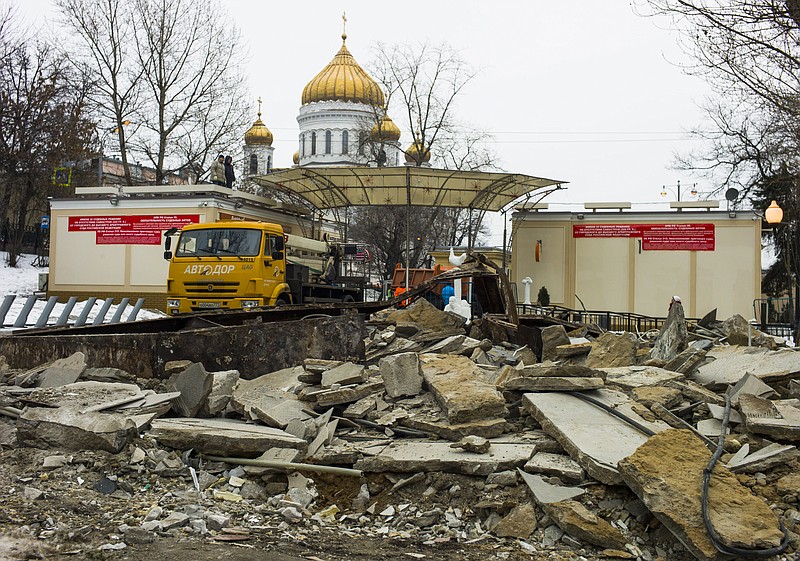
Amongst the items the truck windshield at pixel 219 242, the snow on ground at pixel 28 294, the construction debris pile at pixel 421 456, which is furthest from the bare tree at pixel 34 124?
the construction debris pile at pixel 421 456

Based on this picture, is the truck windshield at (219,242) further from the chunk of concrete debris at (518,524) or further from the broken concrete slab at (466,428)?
the chunk of concrete debris at (518,524)

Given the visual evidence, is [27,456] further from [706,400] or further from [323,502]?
[706,400]

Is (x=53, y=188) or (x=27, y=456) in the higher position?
(x=53, y=188)

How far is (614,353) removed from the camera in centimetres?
823

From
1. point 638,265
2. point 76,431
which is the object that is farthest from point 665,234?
point 76,431

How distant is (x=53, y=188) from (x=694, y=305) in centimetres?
3354

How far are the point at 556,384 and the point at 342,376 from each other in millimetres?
2030

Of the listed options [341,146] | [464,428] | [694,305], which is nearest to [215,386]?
[464,428]

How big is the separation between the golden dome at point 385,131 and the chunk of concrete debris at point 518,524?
125 feet

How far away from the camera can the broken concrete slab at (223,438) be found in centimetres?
543

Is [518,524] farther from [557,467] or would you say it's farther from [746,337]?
[746,337]

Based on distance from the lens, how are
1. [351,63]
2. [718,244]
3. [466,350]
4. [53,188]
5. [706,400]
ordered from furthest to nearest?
[351,63] → [53,188] → [718,244] → [466,350] → [706,400]

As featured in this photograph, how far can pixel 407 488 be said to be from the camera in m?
5.04

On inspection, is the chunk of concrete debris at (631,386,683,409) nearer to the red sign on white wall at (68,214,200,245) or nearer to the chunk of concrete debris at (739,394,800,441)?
the chunk of concrete debris at (739,394,800,441)
